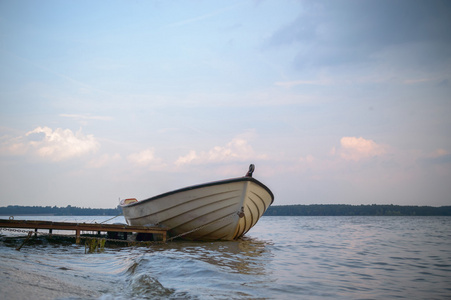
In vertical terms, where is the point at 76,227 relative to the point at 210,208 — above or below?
below

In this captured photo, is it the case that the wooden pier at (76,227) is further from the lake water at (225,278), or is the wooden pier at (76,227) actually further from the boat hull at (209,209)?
the lake water at (225,278)

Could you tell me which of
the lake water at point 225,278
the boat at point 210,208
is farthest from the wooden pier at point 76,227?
the lake water at point 225,278

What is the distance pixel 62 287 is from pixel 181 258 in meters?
4.21

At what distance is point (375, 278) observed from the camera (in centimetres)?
723

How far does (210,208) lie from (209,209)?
6 centimetres

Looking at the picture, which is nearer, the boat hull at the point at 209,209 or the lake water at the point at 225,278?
the lake water at the point at 225,278

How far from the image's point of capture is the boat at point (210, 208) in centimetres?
1141

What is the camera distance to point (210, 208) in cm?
1163

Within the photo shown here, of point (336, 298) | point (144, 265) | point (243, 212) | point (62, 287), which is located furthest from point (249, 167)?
point (62, 287)

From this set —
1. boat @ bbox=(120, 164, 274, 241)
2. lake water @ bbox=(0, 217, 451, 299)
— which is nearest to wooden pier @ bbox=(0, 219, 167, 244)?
boat @ bbox=(120, 164, 274, 241)

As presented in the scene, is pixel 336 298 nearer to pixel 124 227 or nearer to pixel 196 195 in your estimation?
pixel 196 195

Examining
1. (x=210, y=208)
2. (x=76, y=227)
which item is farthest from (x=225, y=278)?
(x=76, y=227)

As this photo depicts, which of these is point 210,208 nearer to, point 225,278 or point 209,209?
point 209,209

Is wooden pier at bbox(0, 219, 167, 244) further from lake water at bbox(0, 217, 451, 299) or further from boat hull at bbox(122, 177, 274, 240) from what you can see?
lake water at bbox(0, 217, 451, 299)
